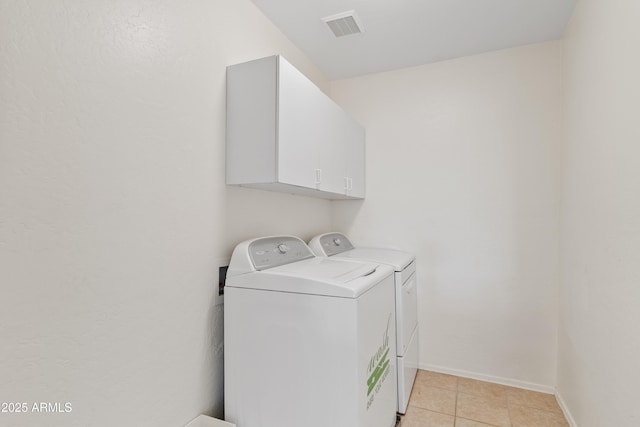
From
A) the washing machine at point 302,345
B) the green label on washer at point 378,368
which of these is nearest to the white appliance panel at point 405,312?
the green label on washer at point 378,368

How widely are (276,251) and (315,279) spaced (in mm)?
483

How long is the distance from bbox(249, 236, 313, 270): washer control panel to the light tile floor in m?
1.24

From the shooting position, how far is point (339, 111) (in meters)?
2.28

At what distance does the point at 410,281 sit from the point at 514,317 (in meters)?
0.86

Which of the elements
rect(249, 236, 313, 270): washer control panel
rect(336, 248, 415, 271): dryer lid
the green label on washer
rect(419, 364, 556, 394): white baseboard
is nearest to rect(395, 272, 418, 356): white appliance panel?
rect(336, 248, 415, 271): dryer lid

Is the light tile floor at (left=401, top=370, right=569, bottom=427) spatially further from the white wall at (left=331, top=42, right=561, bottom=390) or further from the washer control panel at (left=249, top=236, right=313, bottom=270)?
the washer control panel at (left=249, top=236, right=313, bottom=270)

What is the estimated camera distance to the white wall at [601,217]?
122cm

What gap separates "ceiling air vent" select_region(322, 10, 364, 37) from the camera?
198 cm

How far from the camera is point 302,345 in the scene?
136cm

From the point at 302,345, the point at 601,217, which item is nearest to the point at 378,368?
the point at 302,345

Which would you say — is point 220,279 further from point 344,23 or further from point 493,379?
Result: point 493,379

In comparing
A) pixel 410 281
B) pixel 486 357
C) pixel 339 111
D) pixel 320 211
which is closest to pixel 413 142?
pixel 339 111

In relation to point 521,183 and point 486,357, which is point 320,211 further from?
point 486,357

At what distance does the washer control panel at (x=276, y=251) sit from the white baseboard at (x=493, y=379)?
1511 mm
